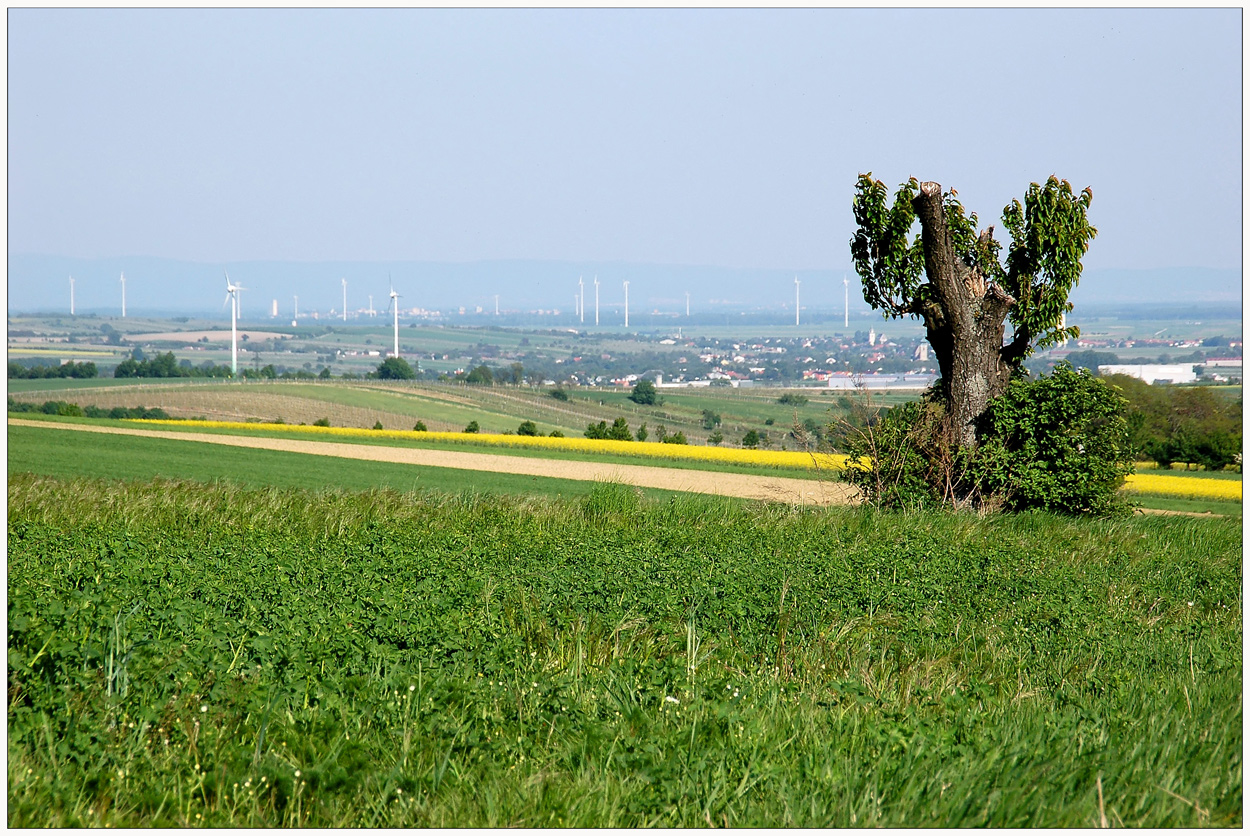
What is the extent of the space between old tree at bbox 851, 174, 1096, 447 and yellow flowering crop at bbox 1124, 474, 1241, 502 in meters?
12.9

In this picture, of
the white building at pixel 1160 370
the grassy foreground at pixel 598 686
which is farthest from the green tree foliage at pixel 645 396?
the grassy foreground at pixel 598 686

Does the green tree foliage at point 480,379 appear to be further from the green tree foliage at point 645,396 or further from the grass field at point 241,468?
the grass field at point 241,468

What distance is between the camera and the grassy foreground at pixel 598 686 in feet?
13.9

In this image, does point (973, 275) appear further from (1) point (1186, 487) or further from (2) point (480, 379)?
(2) point (480, 379)

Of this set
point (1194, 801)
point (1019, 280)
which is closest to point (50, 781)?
point (1194, 801)

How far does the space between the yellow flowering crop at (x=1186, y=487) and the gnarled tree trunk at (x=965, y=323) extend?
13056mm

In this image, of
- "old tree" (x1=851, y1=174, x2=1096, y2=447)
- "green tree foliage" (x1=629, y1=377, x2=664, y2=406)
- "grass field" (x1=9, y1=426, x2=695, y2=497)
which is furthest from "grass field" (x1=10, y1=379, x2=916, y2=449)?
"old tree" (x1=851, y1=174, x2=1096, y2=447)

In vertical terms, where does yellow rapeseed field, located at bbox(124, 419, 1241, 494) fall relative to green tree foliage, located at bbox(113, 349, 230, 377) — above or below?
below

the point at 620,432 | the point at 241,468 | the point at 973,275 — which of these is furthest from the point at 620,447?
the point at 973,275

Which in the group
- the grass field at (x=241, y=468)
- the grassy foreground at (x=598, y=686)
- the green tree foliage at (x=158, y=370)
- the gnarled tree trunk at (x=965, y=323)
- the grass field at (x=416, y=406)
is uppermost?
the gnarled tree trunk at (x=965, y=323)

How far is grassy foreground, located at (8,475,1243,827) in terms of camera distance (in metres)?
→ 4.24

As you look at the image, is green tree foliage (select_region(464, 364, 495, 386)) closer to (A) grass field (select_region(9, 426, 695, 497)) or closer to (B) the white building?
(A) grass field (select_region(9, 426, 695, 497))

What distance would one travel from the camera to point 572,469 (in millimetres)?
35906

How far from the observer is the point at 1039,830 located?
3871 millimetres
